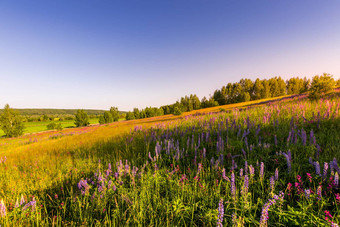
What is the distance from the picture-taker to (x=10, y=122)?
116 ft

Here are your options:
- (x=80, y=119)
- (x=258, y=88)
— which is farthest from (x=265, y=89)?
(x=80, y=119)

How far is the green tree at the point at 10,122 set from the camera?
34375 mm

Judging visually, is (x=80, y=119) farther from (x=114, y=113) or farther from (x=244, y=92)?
(x=244, y=92)

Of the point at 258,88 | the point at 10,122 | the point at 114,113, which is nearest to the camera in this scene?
the point at 10,122

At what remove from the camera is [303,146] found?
93.0 inches

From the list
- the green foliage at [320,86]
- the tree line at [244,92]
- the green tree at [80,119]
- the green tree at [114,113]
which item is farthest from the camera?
the tree line at [244,92]

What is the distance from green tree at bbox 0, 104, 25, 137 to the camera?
34.4 m

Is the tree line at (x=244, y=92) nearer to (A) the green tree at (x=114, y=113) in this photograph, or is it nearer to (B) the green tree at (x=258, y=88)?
(B) the green tree at (x=258, y=88)

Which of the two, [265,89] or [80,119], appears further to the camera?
[265,89]

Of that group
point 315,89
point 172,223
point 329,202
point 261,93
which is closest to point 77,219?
point 172,223

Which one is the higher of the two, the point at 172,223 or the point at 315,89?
the point at 315,89

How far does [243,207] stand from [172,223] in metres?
0.72

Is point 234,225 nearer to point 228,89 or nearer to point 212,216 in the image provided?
point 212,216

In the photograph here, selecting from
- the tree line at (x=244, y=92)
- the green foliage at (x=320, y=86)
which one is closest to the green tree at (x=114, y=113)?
the tree line at (x=244, y=92)
